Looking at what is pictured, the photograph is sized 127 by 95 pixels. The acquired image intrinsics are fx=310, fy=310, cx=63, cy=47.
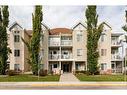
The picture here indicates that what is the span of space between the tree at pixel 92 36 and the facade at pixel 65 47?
246 cm

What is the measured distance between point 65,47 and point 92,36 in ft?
19.9

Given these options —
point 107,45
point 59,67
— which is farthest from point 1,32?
point 107,45

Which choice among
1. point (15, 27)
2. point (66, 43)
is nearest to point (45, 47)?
point (66, 43)

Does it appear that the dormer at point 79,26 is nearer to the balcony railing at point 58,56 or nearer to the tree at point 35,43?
the balcony railing at point 58,56

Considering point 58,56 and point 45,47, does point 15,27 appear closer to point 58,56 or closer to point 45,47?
point 45,47

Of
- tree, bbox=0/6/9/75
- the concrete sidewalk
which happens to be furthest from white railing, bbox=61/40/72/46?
the concrete sidewalk

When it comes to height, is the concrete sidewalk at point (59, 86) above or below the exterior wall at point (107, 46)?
below

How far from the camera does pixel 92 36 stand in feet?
123

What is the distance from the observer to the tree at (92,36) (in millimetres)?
36719

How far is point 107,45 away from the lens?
41.1 metres

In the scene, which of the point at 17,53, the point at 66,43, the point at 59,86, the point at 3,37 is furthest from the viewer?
the point at 66,43

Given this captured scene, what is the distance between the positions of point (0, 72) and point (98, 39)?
12466mm

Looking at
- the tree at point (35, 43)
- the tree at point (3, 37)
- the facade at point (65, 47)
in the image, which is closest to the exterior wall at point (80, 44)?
the facade at point (65, 47)

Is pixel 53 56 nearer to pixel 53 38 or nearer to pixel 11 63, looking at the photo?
pixel 53 38
